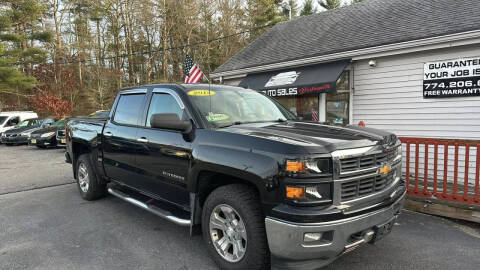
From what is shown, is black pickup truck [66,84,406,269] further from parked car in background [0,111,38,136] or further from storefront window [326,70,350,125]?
parked car in background [0,111,38,136]

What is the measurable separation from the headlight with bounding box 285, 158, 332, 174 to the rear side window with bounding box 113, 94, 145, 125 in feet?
8.33

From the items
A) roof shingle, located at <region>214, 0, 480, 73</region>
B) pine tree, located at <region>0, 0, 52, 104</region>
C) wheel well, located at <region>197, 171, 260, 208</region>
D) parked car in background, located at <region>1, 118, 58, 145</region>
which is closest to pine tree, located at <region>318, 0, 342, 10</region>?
roof shingle, located at <region>214, 0, 480, 73</region>

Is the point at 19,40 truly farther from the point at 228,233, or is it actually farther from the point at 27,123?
the point at 228,233

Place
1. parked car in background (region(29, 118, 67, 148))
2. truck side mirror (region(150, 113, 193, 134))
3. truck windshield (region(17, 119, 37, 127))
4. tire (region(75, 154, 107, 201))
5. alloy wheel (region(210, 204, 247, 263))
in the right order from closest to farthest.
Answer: alloy wheel (region(210, 204, 247, 263)) → truck side mirror (region(150, 113, 193, 134)) → tire (region(75, 154, 107, 201)) → parked car in background (region(29, 118, 67, 148)) → truck windshield (region(17, 119, 37, 127))

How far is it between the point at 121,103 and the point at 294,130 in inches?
114

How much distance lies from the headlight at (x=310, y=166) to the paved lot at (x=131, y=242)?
4.17ft

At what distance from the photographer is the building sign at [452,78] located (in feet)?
22.0

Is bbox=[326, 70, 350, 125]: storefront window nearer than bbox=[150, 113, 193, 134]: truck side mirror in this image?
No

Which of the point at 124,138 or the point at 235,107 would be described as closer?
the point at 235,107

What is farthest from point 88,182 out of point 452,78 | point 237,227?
point 452,78

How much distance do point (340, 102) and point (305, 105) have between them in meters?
1.23

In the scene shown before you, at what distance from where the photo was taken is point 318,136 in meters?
2.82

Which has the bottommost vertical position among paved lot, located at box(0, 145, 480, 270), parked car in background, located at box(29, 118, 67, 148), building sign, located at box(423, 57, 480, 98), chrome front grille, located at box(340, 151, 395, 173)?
paved lot, located at box(0, 145, 480, 270)

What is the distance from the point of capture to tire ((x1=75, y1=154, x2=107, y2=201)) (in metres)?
5.31
